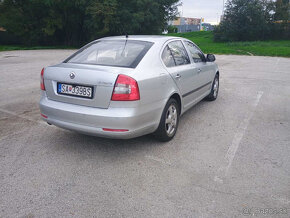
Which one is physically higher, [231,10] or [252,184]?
[231,10]

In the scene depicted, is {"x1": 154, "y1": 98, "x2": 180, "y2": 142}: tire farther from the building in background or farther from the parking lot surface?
the building in background

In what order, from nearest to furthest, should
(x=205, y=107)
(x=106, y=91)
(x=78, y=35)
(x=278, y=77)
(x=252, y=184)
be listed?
(x=252, y=184) → (x=106, y=91) → (x=205, y=107) → (x=278, y=77) → (x=78, y=35)

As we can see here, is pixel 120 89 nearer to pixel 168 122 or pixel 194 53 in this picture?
pixel 168 122

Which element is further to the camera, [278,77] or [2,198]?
[278,77]

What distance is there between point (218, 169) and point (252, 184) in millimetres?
455

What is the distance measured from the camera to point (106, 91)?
10.7ft

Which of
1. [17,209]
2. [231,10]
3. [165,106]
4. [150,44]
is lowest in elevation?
[17,209]

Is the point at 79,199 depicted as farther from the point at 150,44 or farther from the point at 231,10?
the point at 231,10

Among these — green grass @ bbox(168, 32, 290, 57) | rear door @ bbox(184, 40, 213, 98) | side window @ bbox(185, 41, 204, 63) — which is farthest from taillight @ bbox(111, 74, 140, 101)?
green grass @ bbox(168, 32, 290, 57)

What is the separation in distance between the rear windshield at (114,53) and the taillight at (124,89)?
35 cm

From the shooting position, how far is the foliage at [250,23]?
42.8 metres

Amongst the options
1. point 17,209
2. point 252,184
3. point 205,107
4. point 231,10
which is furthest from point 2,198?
point 231,10

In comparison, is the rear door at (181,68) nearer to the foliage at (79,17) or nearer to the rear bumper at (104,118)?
the rear bumper at (104,118)

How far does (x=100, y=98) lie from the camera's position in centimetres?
330
